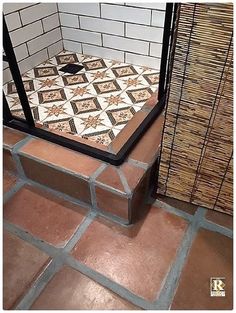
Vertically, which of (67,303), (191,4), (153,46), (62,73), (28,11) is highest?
(191,4)

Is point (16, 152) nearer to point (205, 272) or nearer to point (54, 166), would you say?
point (54, 166)

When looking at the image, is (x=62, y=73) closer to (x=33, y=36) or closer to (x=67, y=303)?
(x=33, y=36)

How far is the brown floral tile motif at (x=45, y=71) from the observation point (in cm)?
164

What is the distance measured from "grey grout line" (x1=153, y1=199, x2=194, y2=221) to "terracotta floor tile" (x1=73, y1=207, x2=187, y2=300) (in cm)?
2

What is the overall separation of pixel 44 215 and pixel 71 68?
0.98 metres

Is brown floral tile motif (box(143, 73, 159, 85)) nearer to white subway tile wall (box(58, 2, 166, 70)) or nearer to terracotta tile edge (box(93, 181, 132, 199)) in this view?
white subway tile wall (box(58, 2, 166, 70))

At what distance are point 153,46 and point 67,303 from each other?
1322mm

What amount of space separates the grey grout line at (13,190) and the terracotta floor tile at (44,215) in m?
0.02

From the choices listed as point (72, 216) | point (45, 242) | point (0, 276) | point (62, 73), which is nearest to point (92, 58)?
point (62, 73)

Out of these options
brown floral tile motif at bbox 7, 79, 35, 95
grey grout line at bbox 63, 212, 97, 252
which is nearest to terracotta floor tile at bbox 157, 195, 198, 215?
grey grout line at bbox 63, 212, 97, 252

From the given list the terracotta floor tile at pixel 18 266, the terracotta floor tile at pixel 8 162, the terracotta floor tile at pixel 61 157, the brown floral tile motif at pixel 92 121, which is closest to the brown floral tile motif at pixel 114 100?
the brown floral tile motif at pixel 92 121

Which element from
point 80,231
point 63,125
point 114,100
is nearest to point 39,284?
point 80,231

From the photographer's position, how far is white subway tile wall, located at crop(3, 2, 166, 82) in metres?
1.48

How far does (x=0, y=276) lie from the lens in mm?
885
